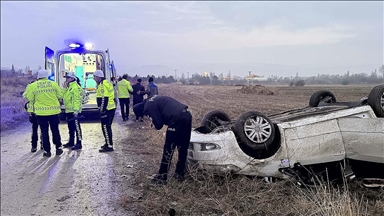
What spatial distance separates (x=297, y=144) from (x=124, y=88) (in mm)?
8024

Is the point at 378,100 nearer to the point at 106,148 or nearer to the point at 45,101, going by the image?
the point at 106,148

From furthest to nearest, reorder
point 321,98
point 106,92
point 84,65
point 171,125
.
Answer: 1. point 84,65
2. point 106,92
3. point 321,98
4. point 171,125

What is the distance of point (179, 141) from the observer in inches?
176

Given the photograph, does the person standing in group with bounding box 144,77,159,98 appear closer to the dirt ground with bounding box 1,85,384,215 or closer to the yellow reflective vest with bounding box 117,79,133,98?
the yellow reflective vest with bounding box 117,79,133,98

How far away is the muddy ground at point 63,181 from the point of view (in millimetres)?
3971

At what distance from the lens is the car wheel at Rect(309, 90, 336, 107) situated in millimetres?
5719

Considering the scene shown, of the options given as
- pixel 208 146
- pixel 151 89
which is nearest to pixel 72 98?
pixel 208 146

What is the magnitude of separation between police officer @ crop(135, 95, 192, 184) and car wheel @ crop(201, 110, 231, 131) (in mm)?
710

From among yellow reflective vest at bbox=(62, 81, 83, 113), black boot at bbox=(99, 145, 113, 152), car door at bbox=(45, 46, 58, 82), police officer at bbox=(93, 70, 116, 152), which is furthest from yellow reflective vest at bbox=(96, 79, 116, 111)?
car door at bbox=(45, 46, 58, 82)

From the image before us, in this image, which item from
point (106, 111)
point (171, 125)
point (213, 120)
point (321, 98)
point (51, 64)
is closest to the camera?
point (171, 125)

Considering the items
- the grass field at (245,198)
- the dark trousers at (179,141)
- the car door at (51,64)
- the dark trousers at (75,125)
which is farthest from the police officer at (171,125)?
the car door at (51,64)

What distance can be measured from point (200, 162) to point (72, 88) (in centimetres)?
386

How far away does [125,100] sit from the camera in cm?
1134

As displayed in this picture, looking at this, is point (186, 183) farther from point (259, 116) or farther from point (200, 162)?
point (259, 116)
